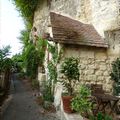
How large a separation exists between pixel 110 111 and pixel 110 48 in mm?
2533

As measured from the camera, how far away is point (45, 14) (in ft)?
51.6

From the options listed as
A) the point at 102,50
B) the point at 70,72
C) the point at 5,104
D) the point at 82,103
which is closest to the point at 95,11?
the point at 102,50

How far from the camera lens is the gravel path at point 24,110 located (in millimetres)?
8078

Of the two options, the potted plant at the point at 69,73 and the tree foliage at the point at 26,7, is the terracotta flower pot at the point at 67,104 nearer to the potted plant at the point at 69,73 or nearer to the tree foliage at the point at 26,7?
the potted plant at the point at 69,73

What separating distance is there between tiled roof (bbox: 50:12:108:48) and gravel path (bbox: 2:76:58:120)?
2.46 meters

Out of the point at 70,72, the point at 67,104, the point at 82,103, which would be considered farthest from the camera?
the point at 70,72

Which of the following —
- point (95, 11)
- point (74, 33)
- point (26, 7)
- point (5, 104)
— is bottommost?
point (5, 104)

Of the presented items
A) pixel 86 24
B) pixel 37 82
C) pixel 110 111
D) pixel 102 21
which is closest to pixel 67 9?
pixel 86 24

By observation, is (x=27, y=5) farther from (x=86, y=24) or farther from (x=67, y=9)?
(x=86, y=24)

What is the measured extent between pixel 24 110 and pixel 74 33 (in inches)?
127

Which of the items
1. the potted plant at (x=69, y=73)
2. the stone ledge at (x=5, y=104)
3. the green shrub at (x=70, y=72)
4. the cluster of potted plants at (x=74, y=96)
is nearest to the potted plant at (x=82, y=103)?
the cluster of potted plants at (x=74, y=96)

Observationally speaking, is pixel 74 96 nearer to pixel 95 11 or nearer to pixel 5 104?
pixel 5 104

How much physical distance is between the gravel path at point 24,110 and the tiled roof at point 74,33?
246 cm

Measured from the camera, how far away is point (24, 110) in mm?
8953
